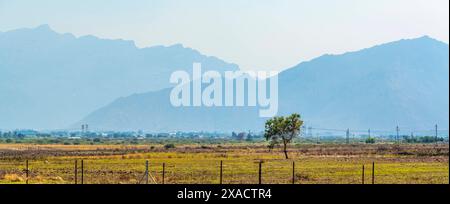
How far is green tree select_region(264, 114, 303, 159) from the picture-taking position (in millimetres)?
92000

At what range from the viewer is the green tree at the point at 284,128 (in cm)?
9200

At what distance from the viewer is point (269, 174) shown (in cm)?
5297

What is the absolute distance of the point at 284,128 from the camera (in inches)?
3634
